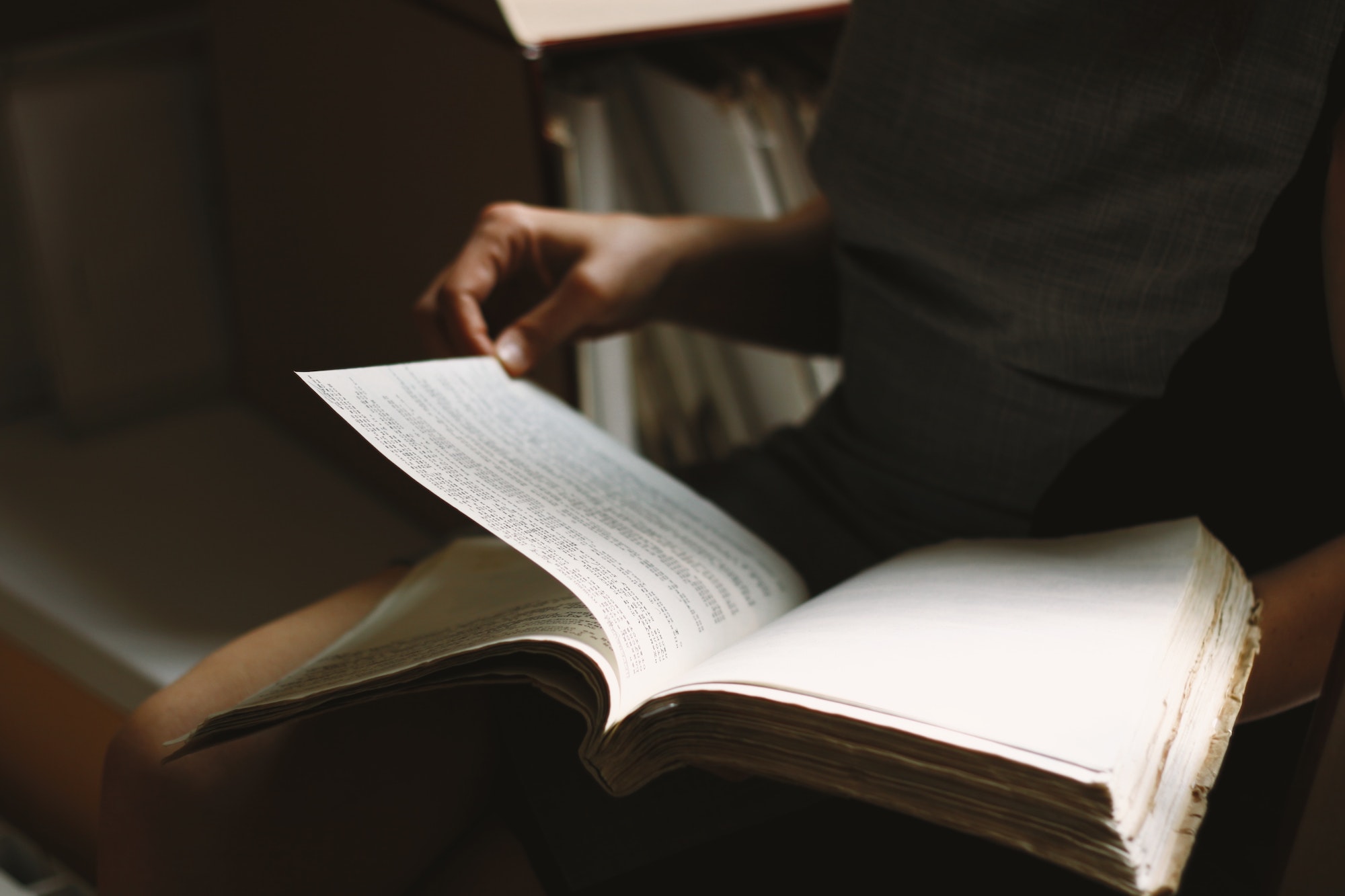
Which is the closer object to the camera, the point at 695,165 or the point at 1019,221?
the point at 1019,221

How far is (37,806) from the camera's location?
0.65m

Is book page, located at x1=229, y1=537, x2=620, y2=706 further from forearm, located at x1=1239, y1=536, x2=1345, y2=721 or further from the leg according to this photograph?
forearm, located at x1=1239, y1=536, x2=1345, y2=721

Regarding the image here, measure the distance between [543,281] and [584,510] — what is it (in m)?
0.27

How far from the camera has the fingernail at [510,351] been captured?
553mm

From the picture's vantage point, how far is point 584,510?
1.40ft

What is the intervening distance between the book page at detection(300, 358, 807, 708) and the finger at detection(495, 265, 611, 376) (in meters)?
0.02

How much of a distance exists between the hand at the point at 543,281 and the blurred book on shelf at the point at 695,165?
0.19 metres

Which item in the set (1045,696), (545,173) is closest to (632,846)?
(1045,696)

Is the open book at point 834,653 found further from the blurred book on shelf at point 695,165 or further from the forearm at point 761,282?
the blurred book on shelf at point 695,165

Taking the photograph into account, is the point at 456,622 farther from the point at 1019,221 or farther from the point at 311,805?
the point at 1019,221

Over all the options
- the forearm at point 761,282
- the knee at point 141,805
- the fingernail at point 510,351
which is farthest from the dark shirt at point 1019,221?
the knee at point 141,805

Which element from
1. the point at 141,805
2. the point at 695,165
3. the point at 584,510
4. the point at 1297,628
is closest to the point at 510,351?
the point at 584,510

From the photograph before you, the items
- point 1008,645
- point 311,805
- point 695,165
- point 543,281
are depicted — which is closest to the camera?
point 1008,645

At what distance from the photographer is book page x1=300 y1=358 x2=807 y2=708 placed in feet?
1.17
